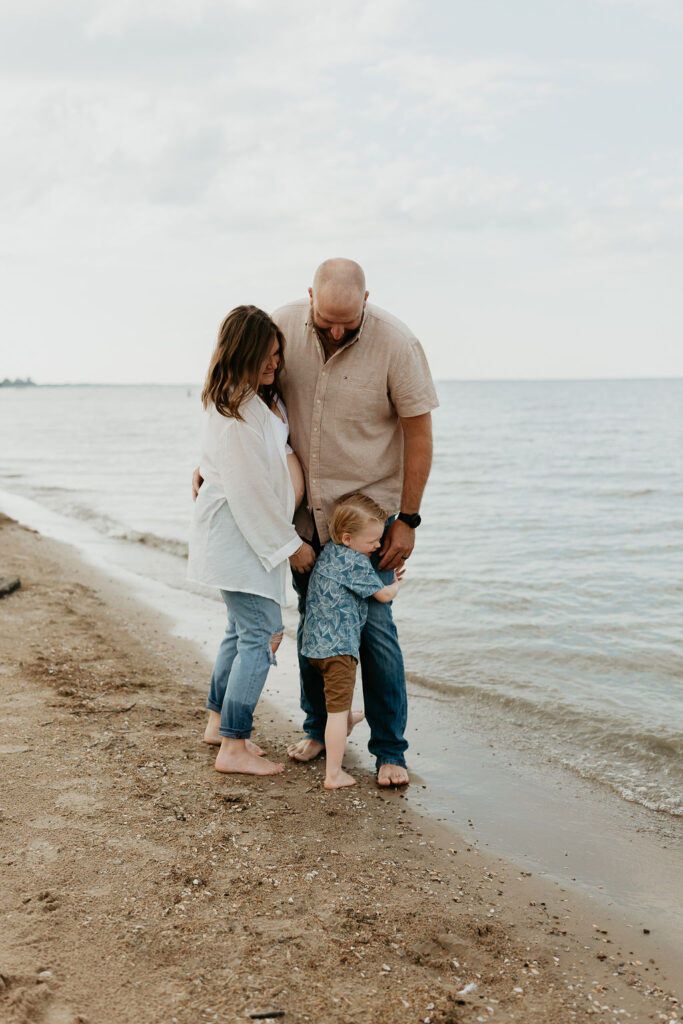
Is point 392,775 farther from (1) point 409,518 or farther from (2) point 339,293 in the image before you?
(2) point 339,293

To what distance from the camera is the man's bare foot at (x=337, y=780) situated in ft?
11.7

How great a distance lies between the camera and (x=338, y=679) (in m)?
3.53

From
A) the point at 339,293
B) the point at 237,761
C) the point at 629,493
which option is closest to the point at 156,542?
the point at 237,761

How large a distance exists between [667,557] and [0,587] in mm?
6887

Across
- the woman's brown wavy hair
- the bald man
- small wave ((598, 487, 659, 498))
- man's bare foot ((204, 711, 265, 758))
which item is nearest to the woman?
the woman's brown wavy hair

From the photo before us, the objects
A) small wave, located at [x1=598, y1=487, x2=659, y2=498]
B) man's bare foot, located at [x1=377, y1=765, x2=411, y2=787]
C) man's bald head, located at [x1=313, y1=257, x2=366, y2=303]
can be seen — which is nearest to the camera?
man's bald head, located at [x1=313, y1=257, x2=366, y2=303]

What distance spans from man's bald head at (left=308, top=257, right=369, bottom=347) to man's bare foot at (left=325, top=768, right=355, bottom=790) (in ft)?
5.98

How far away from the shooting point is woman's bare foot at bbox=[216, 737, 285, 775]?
11.7ft

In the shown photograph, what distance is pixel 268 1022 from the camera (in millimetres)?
2055

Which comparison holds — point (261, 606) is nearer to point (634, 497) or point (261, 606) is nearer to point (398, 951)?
point (398, 951)

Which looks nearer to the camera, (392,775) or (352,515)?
(352,515)

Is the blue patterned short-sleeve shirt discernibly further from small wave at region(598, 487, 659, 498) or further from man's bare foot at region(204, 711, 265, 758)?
small wave at region(598, 487, 659, 498)

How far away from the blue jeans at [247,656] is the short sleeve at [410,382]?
964mm

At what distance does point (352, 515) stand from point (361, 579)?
266 millimetres
